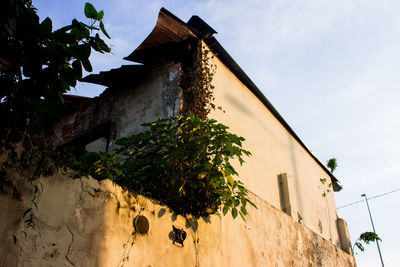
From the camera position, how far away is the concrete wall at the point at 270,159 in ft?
19.3

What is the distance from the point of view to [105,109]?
612 cm

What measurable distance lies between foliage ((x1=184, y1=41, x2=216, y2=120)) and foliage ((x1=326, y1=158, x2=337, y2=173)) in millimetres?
6519

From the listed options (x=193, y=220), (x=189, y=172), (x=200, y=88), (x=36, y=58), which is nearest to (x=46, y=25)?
(x=36, y=58)

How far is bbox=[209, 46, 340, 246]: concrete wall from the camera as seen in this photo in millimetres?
5887

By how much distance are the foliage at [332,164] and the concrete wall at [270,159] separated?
148cm

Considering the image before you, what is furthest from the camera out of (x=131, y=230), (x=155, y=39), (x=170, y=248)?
(x=155, y=39)

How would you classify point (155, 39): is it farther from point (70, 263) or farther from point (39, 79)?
point (70, 263)

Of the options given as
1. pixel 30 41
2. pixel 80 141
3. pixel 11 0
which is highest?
pixel 80 141

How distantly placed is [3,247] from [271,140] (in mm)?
5601

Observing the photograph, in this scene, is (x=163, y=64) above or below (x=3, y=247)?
above

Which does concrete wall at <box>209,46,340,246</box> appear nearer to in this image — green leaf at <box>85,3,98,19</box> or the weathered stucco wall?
the weathered stucco wall

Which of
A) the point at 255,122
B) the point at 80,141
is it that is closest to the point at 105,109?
the point at 80,141

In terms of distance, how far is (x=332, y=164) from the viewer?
1061 cm

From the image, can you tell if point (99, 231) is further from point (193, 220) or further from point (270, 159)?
point (270, 159)
